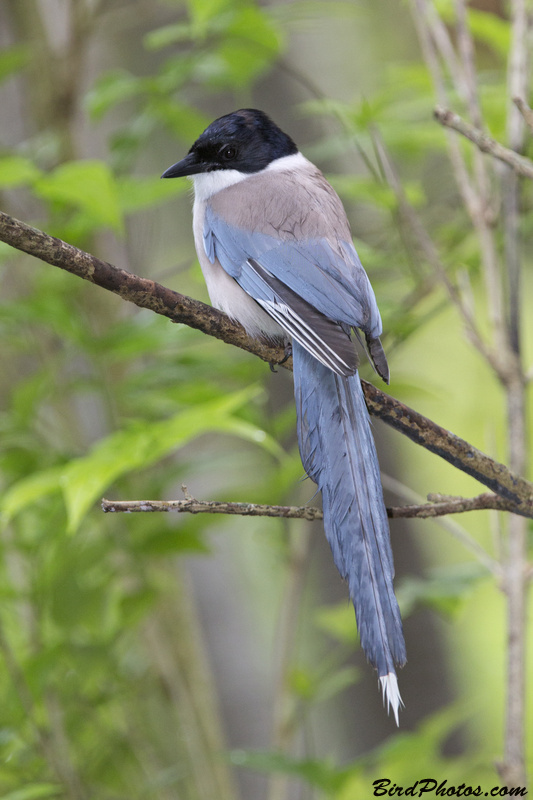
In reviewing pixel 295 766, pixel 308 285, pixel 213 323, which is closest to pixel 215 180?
pixel 308 285

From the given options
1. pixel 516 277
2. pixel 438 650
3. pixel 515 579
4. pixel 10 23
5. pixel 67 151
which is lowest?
pixel 438 650

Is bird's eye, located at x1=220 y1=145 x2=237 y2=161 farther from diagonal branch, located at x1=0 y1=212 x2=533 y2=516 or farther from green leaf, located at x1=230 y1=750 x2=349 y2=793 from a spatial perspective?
green leaf, located at x1=230 y1=750 x2=349 y2=793

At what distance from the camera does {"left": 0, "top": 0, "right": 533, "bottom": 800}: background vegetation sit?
5.78ft

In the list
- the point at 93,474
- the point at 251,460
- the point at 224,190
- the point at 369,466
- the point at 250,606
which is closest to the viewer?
the point at 369,466

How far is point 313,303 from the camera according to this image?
63.0 inches

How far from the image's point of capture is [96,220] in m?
1.89

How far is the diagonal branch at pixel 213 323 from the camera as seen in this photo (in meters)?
1.09

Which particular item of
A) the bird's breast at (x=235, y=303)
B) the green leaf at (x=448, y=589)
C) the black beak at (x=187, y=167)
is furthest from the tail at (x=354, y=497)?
the black beak at (x=187, y=167)

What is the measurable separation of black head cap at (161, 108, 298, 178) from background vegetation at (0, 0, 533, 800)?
137 mm

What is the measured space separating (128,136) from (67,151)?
1.75 ft

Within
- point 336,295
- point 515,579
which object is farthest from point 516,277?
point 515,579

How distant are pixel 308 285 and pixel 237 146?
2.48 feet

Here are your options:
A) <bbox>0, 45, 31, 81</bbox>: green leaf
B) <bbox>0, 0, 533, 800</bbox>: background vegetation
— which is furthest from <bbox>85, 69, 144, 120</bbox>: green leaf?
<bbox>0, 45, 31, 81</bbox>: green leaf

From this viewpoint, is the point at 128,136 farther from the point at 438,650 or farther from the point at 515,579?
the point at 438,650
